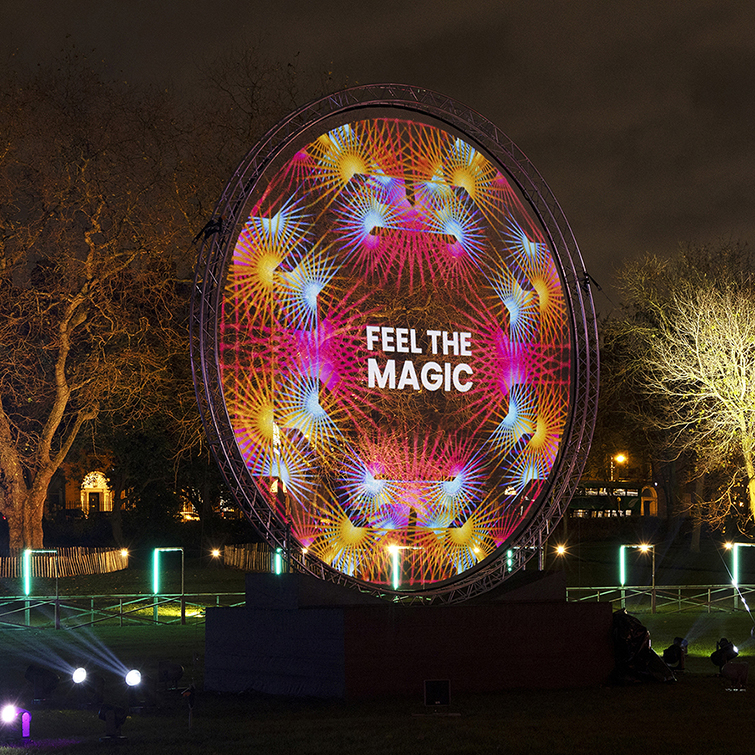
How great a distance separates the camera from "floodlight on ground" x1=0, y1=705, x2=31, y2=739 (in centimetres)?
923

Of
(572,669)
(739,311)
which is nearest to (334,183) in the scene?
(572,669)

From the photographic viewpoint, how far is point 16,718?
9.38 metres

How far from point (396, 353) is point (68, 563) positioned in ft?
76.2

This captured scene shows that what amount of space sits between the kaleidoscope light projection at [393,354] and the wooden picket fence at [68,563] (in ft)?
59.8

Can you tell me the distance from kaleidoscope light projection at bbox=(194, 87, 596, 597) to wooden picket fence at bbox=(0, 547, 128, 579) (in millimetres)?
18222

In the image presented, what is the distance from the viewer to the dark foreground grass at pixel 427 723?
8969mm

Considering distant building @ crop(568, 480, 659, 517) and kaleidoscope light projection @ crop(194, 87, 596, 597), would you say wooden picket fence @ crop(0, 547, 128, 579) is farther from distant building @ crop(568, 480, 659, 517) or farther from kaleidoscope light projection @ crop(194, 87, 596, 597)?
distant building @ crop(568, 480, 659, 517)

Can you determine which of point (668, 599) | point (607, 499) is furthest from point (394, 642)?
point (607, 499)

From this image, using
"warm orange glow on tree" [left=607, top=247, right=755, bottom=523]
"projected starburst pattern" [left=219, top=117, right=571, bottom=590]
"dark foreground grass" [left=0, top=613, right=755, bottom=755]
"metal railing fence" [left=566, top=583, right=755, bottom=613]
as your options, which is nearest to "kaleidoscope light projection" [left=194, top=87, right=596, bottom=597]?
"projected starburst pattern" [left=219, top=117, right=571, bottom=590]

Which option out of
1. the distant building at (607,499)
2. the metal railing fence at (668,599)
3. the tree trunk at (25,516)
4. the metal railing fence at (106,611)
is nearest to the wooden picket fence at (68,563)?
the tree trunk at (25,516)

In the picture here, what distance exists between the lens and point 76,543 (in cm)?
4781

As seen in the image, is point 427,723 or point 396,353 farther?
point 396,353

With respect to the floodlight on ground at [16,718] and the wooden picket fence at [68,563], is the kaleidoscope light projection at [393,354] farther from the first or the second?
the wooden picket fence at [68,563]

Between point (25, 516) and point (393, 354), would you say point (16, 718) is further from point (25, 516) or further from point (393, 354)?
point (25, 516)
